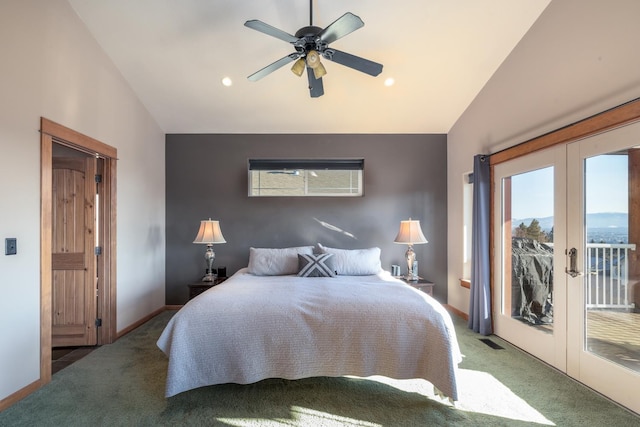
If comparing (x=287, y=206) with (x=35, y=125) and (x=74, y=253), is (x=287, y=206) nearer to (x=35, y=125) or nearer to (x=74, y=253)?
(x=74, y=253)

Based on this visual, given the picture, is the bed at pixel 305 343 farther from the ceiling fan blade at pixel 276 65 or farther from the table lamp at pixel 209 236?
the ceiling fan blade at pixel 276 65

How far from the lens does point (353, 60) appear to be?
242 centimetres

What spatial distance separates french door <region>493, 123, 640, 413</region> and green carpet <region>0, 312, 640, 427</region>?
244mm

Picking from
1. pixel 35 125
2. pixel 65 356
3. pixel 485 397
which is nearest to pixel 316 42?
pixel 35 125

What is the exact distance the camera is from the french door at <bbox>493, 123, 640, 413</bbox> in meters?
2.08

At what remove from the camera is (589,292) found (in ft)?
7.66

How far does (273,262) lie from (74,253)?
6.93 ft

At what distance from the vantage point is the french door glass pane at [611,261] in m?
2.08

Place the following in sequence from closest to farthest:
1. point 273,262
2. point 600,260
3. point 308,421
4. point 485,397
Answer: point 308,421 < point 485,397 < point 600,260 < point 273,262

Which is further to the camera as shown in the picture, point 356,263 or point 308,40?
point 356,263

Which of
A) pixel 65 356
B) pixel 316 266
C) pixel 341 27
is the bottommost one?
pixel 65 356

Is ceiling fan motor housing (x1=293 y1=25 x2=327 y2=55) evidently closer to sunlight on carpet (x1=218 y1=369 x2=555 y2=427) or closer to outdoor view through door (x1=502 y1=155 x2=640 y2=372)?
outdoor view through door (x1=502 y1=155 x2=640 y2=372)

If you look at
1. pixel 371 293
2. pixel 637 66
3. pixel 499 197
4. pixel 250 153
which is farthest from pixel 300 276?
pixel 637 66

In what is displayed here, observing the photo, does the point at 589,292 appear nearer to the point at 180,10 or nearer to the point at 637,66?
the point at 637,66
